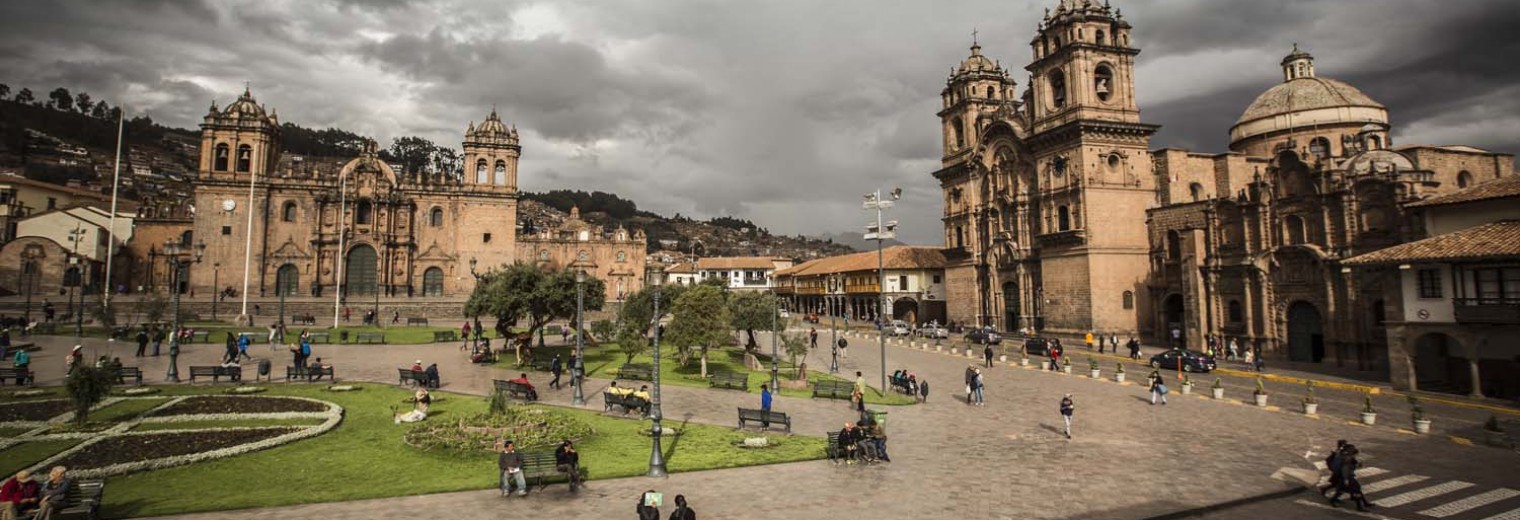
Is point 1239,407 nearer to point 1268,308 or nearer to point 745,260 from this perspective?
point 1268,308

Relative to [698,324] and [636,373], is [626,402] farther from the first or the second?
[698,324]

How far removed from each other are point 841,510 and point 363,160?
197ft

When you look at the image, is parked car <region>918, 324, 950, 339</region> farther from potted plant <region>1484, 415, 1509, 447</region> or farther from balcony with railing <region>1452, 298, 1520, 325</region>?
potted plant <region>1484, 415, 1509, 447</region>

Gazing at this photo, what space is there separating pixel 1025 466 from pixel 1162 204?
37.7 meters

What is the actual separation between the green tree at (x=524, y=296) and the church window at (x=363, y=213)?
35062mm

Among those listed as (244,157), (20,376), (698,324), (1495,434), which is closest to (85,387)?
(20,376)

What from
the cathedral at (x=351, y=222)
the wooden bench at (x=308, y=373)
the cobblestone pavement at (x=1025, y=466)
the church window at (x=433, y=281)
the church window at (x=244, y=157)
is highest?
the church window at (x=244, y=157)

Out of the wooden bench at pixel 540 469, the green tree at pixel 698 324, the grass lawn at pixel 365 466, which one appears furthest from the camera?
the green tree at pixel 698 324

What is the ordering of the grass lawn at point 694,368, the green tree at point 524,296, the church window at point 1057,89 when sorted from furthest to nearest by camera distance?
1. the church window at point 1057,89
2. the green tree at point 524,296
3. the grass lawn at point 694,368

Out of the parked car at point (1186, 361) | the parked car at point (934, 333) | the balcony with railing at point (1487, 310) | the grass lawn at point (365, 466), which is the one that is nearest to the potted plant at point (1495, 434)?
the balcony with railing at point (1487, 310)

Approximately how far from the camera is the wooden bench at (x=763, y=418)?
54.6 ft

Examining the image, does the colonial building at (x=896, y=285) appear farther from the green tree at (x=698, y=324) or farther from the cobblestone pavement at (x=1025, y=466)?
the cobblestone pavement at (x=1025, y=466)

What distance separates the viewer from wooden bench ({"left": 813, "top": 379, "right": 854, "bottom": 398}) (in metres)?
22.3

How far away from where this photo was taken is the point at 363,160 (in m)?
58.0
